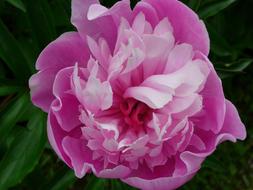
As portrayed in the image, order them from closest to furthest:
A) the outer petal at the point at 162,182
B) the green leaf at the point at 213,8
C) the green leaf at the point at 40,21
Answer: the outer petal at the point at 162,182 < the green leaf at the point at 40,21 < the green leaf at the point at 213,8

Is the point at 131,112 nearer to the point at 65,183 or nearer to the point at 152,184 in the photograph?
the point at 152,184

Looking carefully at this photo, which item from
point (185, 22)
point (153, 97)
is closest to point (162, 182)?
point (153, 97)

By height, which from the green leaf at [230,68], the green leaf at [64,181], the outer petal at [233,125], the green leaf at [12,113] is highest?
the outer petal at [233,125]

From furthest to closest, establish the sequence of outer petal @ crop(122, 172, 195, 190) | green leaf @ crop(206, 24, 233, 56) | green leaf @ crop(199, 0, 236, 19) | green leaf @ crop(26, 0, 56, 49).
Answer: green leaf @ crop(206, 24, 233, 56), green leaf @ crop(199, 0, 236, 19), green leaf @ crop(26, 0, 56, 49), outer petal @ crop(122, 172, 195, 190)

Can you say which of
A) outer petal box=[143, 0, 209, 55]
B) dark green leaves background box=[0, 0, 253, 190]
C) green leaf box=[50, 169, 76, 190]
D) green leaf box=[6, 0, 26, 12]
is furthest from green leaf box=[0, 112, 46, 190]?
outer petal box=[143, 0, 209, 55]

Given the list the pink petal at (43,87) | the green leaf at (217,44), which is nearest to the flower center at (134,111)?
the pink petal at (43,87)

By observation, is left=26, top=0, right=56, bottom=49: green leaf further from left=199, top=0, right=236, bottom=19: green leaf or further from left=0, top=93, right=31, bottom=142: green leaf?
left=199, top=0, right=236, bottom=19: green leaf

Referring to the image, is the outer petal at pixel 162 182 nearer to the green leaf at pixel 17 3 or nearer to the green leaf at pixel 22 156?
the green leaf at pixel 22 156

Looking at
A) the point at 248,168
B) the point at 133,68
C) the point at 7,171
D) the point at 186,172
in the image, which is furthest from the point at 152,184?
the point at 248,168
